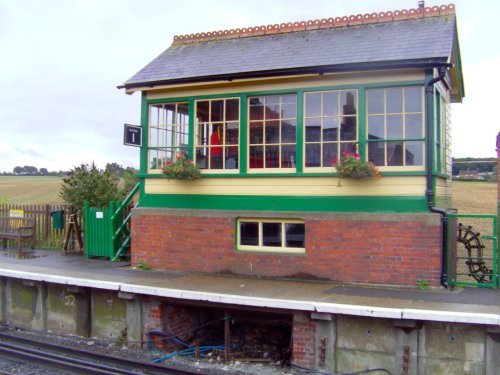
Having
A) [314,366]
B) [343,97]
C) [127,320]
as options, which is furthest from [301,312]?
[343,97]

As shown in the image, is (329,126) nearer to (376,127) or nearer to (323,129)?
(323,129)

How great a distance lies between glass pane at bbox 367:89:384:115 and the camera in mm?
9320

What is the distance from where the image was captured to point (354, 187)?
30.9 ft

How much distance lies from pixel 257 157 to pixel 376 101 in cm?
258

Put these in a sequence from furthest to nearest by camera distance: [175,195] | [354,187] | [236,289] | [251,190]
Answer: [175,195] < [251,190] < [354,187] < [236,289]

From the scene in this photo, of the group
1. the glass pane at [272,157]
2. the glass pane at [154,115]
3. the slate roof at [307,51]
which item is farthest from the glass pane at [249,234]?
the glass pane at [154,115]

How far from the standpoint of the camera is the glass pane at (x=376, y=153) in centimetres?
929

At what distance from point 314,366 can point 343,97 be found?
4892 millimetres

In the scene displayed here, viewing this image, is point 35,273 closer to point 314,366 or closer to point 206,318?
point 206,318

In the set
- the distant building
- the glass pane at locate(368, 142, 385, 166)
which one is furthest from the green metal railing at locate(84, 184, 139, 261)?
the distant building

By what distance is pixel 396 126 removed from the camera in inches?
363

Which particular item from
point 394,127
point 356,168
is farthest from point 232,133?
point 394,127

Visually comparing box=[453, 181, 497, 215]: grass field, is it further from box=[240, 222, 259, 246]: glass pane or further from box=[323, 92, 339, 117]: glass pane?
box=[240, 222, 259, 246]: glass pane

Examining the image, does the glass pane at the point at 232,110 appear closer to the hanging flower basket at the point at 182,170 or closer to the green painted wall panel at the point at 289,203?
the hanging flower basket at the point at 182,170
